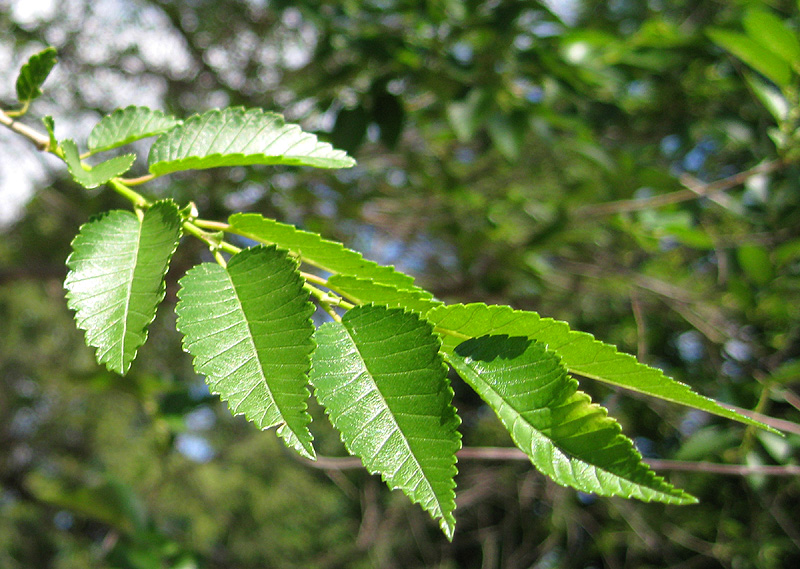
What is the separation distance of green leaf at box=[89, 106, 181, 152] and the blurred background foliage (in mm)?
679

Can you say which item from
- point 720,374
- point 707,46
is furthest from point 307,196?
point 720,374

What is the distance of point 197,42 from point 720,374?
3113 millimetres

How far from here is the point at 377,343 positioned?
1.67 ft

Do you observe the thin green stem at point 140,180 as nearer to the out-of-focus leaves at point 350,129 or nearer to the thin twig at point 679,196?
the out-of-focus leaves at point 350,129

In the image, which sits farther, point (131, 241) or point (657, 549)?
point (657, 549)

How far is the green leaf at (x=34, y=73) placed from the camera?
71 centimetres

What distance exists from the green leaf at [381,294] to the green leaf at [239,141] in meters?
0.16

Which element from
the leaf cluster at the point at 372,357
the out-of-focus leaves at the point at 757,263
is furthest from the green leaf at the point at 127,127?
the out-of-focus leaves at the point at 757,263

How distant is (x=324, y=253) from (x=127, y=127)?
35 cm

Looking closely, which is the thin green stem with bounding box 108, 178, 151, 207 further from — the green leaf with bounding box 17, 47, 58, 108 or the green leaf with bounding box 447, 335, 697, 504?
the green leaf with bounding box 447, 335, 697, 504

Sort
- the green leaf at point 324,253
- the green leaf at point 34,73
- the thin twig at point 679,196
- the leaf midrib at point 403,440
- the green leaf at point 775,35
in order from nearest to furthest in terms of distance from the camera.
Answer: the leaf midrib at point 403,440
the green leaf at point 324,253
the green leaf at point 34,73
the green leaf at point 775,35
the thin twig at point 679,196

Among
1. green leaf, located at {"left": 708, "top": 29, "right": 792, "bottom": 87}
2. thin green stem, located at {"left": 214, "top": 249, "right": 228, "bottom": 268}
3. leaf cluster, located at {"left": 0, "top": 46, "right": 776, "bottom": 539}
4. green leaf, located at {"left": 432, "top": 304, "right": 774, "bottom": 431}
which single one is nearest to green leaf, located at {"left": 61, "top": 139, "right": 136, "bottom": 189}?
leaf cluster, located at {"left": 0, "top": 46, "right": 776, "bottom": 539}

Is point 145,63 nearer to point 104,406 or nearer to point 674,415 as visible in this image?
point 674,415

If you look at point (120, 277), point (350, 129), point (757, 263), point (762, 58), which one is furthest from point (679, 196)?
point (120, 277)
